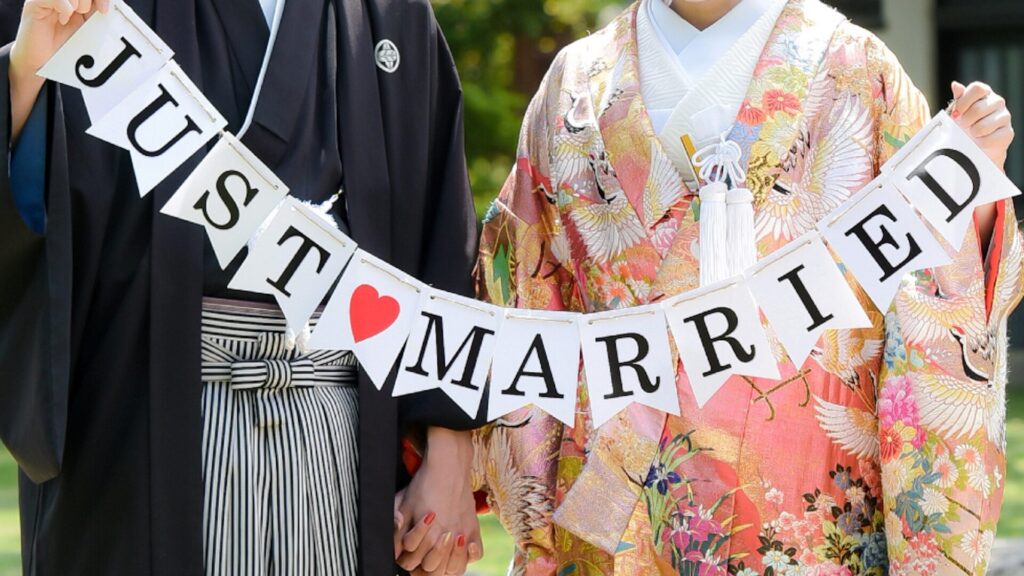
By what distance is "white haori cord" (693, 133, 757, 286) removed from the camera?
2.67 m

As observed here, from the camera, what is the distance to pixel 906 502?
268 cm

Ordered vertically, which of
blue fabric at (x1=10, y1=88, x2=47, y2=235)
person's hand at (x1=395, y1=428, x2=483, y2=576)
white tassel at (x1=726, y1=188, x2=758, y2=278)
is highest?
blue fabric at (x1=10, y1=88, x2=47, y2=235)

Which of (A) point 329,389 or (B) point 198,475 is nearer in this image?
(B) point 198,475

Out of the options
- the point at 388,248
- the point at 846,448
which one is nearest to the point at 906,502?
the point at 846,448

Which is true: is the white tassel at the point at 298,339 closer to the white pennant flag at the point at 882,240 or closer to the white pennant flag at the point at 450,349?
the white pennant flag at the point at 450,349

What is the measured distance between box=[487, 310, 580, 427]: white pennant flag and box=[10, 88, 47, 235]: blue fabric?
2.86 ft

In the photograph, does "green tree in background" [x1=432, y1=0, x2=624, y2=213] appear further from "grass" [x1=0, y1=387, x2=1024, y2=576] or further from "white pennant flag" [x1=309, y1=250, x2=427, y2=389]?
"white pennant flag" [x1=309, y1=250, x2=427, y2=389]

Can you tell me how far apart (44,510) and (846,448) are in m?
1.58

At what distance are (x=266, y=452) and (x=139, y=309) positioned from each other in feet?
1.19

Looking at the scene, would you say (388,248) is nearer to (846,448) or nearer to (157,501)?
(157,501)

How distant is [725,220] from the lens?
2693mm

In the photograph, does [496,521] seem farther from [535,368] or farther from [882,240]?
[882,240]

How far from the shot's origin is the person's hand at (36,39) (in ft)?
7.73

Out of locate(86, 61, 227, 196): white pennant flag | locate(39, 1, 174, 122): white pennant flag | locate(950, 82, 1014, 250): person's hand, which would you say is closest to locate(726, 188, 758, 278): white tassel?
locate(950, 82, 1014, 250): person's hand
